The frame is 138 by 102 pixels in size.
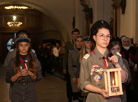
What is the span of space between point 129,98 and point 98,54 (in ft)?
12.1

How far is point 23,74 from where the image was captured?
15.4ft

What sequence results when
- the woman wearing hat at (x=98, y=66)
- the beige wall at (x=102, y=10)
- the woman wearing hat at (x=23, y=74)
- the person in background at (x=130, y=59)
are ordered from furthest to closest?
the beige wall at (x=102, y=10) < the person in background at (x=130, y=59) < the woman wearing hat at (x=23, y=74) < the woman wearing hat at (x=98, y=66)

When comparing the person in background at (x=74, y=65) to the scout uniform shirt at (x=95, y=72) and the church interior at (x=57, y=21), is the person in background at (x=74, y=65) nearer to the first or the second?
the church interior at (x=57, y=21)

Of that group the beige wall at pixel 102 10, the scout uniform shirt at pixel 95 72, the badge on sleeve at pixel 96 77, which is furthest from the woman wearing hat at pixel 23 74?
the beige wall at pixel 102 10

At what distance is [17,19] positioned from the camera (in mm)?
29641

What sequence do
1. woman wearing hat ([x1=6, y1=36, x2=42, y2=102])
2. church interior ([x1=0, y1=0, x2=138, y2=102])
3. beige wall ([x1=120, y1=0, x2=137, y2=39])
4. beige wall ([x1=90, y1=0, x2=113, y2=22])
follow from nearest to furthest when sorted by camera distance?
woman wearing hat ([x1=6, y1=36, x2=42, y2=102]), beige wall ([x1=120, y1=0, x2=137, y2=39]), church interior ([x1=0, y1=0, x2=138, y2=102]), beige wall ([x1=90, y1=0, x2=113, y2=22])

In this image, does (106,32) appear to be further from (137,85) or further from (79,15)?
(79,15)

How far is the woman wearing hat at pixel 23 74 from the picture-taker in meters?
4.84

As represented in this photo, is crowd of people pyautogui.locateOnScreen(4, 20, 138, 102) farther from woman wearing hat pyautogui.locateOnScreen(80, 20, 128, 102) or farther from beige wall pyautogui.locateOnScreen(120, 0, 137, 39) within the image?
beige wall pyautogui.locateOnScreen(120, 0, 137, 39)

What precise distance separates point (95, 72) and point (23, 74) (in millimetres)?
1630

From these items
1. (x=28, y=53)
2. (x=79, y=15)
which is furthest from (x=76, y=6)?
(x=28, y=53)

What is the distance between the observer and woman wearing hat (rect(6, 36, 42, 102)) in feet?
15.9

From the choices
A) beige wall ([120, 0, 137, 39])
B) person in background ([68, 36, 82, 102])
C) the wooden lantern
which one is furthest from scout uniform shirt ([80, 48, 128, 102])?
beige wall ([120, 0, 137, 39])

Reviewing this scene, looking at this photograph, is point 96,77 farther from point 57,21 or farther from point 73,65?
point 57,21
